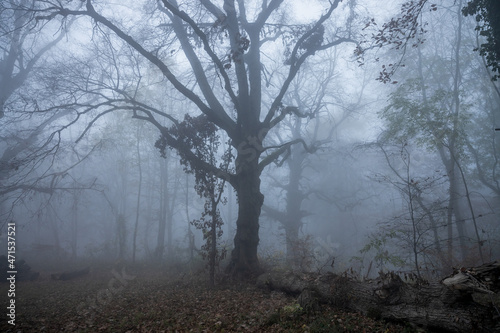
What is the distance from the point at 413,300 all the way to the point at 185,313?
4.34 metres

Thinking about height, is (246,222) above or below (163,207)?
below

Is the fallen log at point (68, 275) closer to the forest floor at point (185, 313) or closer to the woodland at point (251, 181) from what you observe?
the woodland at point (251, 181)

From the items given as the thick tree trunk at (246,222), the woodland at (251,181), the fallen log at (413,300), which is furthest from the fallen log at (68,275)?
the fallen log at (413,300)

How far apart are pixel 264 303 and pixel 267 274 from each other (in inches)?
57.6

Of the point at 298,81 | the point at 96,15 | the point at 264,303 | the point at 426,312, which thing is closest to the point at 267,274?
the point at 264,303

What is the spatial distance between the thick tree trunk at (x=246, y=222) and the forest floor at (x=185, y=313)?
645 mm

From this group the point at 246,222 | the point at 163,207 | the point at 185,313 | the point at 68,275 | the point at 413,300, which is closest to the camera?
the point at 413,300

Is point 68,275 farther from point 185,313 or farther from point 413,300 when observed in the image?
point 413,300

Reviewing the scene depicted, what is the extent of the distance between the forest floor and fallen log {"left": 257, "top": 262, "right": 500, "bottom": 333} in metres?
0.22

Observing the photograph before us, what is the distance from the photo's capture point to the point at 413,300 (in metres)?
4.18

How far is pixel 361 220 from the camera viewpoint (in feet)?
79.8

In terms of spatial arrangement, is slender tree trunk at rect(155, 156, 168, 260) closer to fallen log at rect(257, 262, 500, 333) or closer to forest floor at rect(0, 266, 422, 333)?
forest floor at rect(0, 266, 422, 333)

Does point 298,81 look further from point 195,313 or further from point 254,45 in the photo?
point 195,313

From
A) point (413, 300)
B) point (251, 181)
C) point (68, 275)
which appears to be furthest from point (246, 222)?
point (68, 275)
